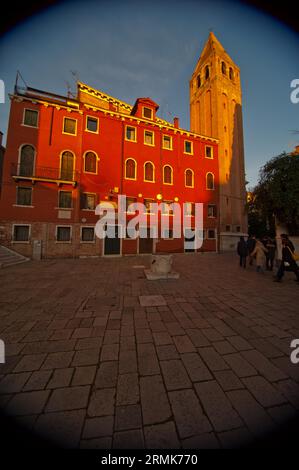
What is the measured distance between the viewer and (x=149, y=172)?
63.2 ft

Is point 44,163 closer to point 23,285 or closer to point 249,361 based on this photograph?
point 23,285

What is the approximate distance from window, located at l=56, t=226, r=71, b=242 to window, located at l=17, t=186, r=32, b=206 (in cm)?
335

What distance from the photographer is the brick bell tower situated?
23.0 m

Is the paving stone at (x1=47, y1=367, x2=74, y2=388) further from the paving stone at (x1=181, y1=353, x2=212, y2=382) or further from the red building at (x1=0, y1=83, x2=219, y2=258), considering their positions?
the red building at (x1=0, y1=83, x2=219, y2=258)

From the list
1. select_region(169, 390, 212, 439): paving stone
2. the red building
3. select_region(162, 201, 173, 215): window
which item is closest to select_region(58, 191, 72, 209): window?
the red building

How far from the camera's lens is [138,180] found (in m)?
18.6

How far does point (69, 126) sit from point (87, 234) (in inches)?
420

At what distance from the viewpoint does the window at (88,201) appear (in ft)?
54.3

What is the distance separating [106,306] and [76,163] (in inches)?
632

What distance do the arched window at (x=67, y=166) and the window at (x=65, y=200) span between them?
1.32 meters

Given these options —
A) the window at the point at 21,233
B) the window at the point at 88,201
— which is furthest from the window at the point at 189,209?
the window at the point at 21,233

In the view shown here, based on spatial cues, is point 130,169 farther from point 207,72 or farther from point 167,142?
point 207,72

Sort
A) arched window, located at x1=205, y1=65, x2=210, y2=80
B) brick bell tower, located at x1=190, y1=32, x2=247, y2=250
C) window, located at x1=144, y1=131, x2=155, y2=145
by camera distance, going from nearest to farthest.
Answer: window, located at x1=144, y1=131, x2=155, y2=145 < brick bell tower, located at x1=190, y1=32, x2=247, y2=250 < arched window, located at x1=205, y1=65, x2=210, y2=80

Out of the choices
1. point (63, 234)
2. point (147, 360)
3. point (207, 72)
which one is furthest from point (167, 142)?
point (147, 360)
